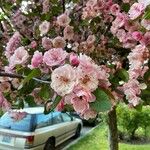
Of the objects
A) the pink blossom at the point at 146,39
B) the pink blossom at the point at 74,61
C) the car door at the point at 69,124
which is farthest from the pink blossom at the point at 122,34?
the car door at the point at 69,124

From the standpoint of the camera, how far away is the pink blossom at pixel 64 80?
5.96 feet

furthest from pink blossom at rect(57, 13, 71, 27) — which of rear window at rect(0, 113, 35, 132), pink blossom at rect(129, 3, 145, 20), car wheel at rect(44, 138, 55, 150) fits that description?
car wheel at rect(44, 138, 55, 150)

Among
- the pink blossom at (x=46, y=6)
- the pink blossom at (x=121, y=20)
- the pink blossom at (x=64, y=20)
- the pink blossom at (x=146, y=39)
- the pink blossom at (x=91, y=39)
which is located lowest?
the pink blossom at (x=146, y=39)

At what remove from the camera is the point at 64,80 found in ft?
5.97

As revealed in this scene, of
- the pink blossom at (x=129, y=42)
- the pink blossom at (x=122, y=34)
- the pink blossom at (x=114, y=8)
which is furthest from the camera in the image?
the pink blossom at (x=114, y=8)

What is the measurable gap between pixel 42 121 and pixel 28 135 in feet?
3.33

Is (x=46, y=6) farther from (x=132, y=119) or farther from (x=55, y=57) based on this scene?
(x=132, y=119)

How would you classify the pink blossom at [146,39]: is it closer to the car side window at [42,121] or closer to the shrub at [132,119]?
the car side window at [42,121]

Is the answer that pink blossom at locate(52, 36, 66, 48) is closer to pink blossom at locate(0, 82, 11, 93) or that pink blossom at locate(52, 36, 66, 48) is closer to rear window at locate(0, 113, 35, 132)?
pink blossom at locate(0, 82, 11, 93)

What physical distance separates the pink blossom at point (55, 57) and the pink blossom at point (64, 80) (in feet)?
0.63

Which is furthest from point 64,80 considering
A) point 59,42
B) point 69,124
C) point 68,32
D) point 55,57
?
point 69,124

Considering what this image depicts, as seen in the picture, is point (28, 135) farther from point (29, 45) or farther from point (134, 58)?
point (134, 58)

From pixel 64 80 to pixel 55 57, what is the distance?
0.32m

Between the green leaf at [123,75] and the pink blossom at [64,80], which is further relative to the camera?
the green leaf at [123,75]
